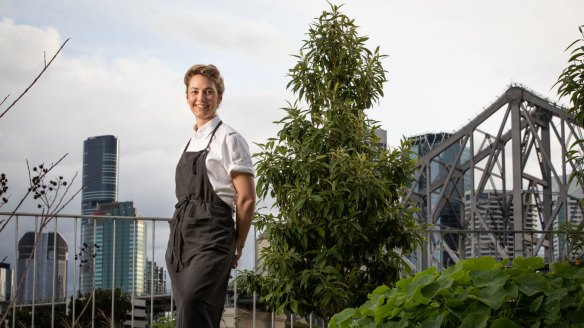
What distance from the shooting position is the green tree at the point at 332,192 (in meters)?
5.93

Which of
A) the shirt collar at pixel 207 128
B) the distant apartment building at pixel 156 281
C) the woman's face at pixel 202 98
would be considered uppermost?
the woman's face at pixel 202 98

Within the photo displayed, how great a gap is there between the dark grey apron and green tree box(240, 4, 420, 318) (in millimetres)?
2236

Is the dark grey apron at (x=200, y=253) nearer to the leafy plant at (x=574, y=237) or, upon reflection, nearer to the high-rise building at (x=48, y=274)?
the high-rise building at (x=48, y=274)

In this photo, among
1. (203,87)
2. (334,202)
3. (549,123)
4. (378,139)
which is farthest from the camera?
(549,123)

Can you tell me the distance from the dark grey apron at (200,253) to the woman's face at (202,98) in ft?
0.90

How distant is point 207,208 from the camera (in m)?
3.58

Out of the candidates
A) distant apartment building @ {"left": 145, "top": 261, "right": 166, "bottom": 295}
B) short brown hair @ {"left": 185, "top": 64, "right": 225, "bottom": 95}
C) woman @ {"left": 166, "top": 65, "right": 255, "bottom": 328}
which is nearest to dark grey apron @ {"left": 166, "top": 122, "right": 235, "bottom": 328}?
woman @ {"left": 166, "top": 65, "right": 255, "bottom": 328}

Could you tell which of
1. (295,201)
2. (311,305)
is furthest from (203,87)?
(311,305)

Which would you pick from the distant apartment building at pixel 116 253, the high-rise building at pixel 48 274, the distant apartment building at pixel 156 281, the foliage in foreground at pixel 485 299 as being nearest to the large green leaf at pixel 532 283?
the foliage in foreground at pixel 485 299

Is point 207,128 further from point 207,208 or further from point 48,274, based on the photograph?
point 48,274

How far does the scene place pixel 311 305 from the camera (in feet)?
20.0

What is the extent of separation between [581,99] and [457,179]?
3853 centimetres

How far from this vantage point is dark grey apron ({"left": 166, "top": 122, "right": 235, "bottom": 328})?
352cm

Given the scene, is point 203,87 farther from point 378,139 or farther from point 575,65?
point 378,139
